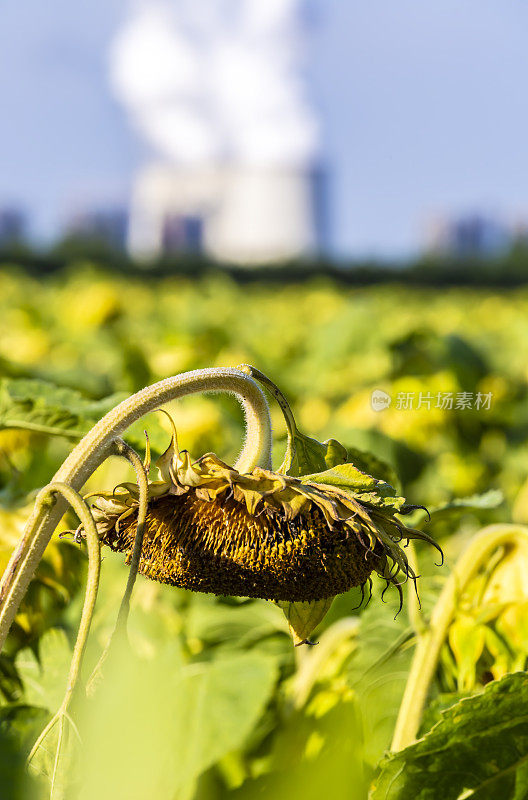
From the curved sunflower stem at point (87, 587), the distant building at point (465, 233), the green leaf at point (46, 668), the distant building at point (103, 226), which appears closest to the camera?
the curved sunflower stem at point (87, 587)

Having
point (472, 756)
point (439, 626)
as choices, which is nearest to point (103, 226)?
point (439, 626)

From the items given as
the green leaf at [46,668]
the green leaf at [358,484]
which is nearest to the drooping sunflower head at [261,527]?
the green leaf at [358,484]

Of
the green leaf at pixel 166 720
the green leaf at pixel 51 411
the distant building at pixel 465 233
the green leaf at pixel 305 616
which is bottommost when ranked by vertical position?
the distant building at pixel 465 233

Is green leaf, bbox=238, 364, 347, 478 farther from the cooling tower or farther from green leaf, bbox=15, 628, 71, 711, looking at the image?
the cooling tower

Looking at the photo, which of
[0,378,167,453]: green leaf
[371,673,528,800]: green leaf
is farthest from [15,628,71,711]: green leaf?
[371,673,528,800]: green leaf

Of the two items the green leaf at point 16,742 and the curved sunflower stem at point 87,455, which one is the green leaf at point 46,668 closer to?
the green leaf at point 16,742

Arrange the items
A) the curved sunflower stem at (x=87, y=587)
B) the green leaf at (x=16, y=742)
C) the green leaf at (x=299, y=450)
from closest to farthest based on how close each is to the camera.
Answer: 1. the curved sunflower stem at (x=87, y=587)
2. the green leaf at (x=299, y=450)
3. the green leaf at (x=16, y=742)

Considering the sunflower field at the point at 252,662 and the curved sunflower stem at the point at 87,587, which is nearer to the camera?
the curved sunflower stem at the point at 87,587
